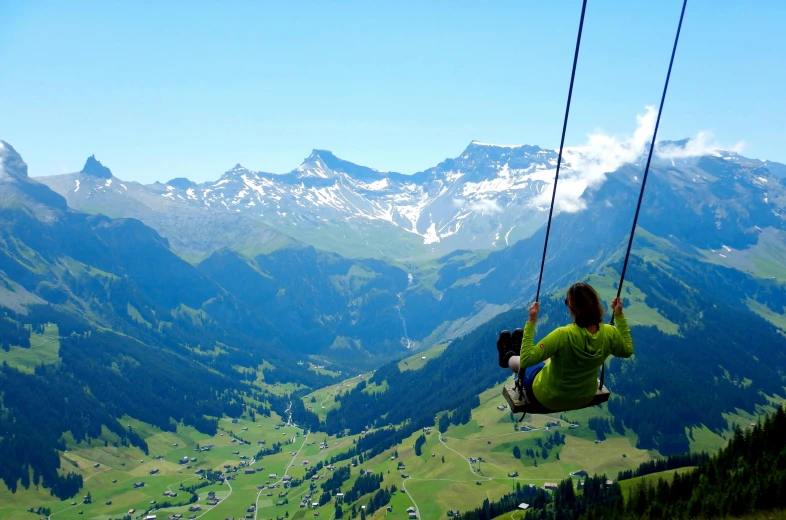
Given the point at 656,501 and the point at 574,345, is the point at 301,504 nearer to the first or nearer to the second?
the point at 656,501

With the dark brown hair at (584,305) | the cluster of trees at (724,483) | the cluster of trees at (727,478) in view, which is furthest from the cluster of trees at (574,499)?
the dark brown hair at (584,305)

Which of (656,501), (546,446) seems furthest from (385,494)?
(656,501)

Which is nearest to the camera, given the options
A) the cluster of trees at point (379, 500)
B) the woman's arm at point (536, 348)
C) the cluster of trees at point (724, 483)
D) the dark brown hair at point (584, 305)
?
the woman's arm at point (536, 348)

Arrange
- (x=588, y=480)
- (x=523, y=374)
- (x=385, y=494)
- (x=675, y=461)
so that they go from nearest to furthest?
(x=523, y=374) → (x=588, y=480) → (x=675, y=461) → (x=385, y=494)

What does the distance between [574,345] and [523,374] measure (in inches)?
89.1

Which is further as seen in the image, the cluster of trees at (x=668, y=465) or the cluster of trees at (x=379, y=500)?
the cluster of trees at (x=379, y=500)

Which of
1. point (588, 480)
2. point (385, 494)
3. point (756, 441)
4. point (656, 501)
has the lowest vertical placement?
point (385, 494)

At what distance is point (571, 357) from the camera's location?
1308 centimetres

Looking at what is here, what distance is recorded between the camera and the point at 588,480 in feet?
395

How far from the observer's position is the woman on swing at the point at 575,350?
42.1 ft

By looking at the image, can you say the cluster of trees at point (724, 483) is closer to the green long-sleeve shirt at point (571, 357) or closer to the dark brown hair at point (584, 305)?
the green long-sleeve shirt at point (571, 357)

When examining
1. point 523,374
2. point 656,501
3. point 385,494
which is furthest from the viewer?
point 385,494

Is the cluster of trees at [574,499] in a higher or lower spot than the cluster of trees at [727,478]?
lower

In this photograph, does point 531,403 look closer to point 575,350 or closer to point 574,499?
point 575,350
